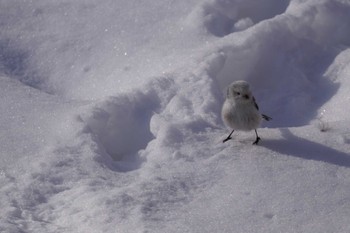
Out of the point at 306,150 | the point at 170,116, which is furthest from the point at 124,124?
the point at 306,150

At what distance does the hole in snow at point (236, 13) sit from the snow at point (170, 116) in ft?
0.04

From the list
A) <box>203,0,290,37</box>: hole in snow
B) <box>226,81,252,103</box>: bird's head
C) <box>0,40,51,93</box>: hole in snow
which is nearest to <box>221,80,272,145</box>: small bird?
<box>226,81,252,103</box>: bird's head

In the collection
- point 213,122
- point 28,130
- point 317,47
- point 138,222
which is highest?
point 28,130

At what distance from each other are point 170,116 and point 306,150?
100 centimetres

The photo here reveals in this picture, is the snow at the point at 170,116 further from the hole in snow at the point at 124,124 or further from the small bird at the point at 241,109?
the small bird at the point at 241,109

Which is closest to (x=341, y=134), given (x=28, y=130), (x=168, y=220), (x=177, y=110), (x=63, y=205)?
(x=177, y=110)

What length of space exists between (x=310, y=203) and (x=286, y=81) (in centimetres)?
186

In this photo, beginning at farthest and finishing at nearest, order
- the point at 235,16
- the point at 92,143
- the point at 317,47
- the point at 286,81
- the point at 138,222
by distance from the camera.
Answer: the point at 235,16 → the point at 317,47 → the point at 286,81 → the point at 92,143 → the point at 138,222

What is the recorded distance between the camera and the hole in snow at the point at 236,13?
5352 millimetres

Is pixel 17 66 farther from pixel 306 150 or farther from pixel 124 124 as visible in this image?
pixel 306 150

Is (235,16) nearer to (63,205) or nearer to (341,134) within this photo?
(341,134)

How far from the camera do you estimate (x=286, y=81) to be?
15.8ft

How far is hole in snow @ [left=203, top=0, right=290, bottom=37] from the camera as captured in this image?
535 cm

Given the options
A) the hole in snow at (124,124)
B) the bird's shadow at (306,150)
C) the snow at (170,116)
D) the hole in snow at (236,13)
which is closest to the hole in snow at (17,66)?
the snow at (170,116)
